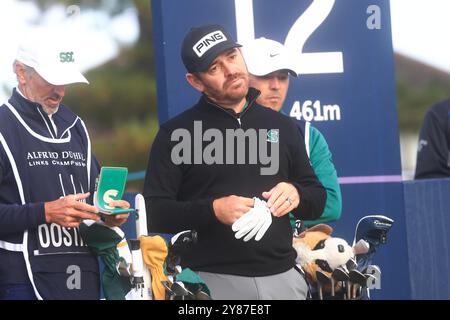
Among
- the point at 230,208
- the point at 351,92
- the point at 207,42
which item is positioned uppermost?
the point at 207,42

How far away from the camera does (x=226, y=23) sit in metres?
5.79

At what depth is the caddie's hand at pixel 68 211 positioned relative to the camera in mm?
5293

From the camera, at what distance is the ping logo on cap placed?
18.5ft

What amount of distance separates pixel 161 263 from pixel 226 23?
1.12 metres

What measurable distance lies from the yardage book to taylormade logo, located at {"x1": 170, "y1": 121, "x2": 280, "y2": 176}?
0.29m

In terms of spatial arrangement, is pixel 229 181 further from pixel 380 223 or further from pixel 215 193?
pixel 380 223

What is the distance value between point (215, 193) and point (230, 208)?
10 centimetres

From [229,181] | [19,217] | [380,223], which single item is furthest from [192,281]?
[380,223]

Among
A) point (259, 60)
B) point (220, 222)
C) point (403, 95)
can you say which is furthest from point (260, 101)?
point (403, 95)

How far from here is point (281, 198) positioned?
5.57m

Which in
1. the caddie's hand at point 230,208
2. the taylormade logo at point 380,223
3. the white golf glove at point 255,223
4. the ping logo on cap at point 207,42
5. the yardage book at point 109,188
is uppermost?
the ping logo on cap at point 207,42

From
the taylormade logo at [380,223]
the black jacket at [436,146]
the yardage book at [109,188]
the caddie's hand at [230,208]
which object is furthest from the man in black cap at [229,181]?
the black jacket at [436,146]

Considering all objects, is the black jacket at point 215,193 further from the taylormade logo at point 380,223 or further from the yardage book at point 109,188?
the taylormade logo at point 380,223

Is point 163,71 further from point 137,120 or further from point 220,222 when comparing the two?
point 137,120
